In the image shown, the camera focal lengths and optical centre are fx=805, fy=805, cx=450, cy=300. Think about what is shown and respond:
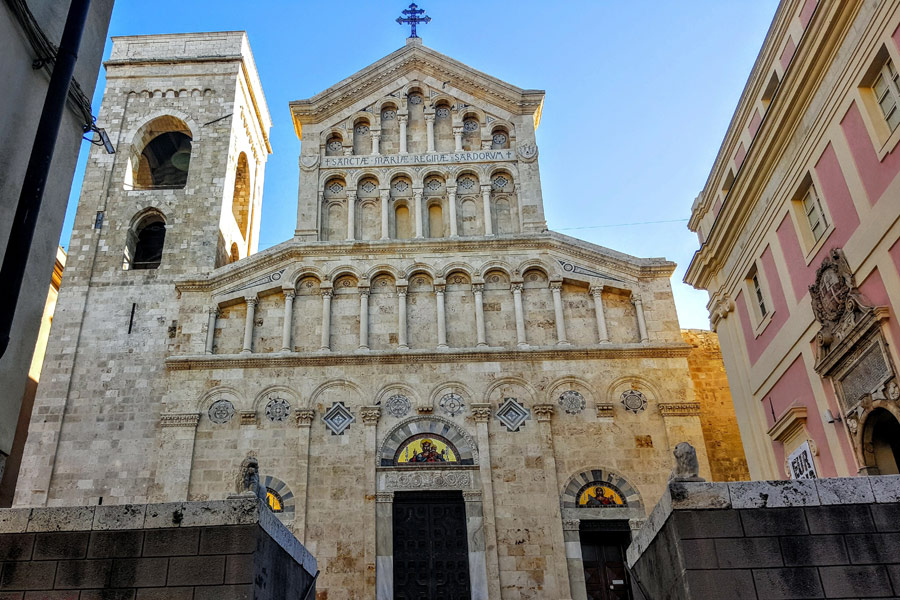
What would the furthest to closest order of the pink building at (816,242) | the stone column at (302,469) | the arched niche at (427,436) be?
the arched niche at (427,436) → the stone column at (302,469) → the pink building at (816,242)

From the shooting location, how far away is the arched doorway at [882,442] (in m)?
12.5

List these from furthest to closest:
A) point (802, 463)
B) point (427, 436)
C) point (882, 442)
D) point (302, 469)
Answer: point (427, 436) < point (302, 469) < point (802, 463) < point (882, 442)

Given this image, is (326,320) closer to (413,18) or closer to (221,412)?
(221,412)

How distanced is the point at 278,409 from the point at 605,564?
9343 mm

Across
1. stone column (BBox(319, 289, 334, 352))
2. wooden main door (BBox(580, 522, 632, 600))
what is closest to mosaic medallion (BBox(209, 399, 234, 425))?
stone column (BBox(319, 289, 334, 352))

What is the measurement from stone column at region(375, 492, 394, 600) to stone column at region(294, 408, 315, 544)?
1.81 m

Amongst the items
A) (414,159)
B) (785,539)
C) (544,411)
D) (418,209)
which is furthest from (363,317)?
(785,539)

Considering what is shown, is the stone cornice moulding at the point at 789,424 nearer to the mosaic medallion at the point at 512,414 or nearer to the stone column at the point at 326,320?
the mosaic medallion at the point at 512,414

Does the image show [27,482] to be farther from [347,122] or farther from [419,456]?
[347,122]

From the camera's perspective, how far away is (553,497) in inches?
796

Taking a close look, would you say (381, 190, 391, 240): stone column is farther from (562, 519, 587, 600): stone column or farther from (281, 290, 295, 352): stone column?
(562, 519, 587, 600): stone column

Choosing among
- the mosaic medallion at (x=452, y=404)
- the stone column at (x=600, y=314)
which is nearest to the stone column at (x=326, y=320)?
the mosaic medallion at (x=452, y=404)

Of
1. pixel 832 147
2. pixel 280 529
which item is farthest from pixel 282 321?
pixel 832 147

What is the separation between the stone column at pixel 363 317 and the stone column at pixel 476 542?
5081 mm
